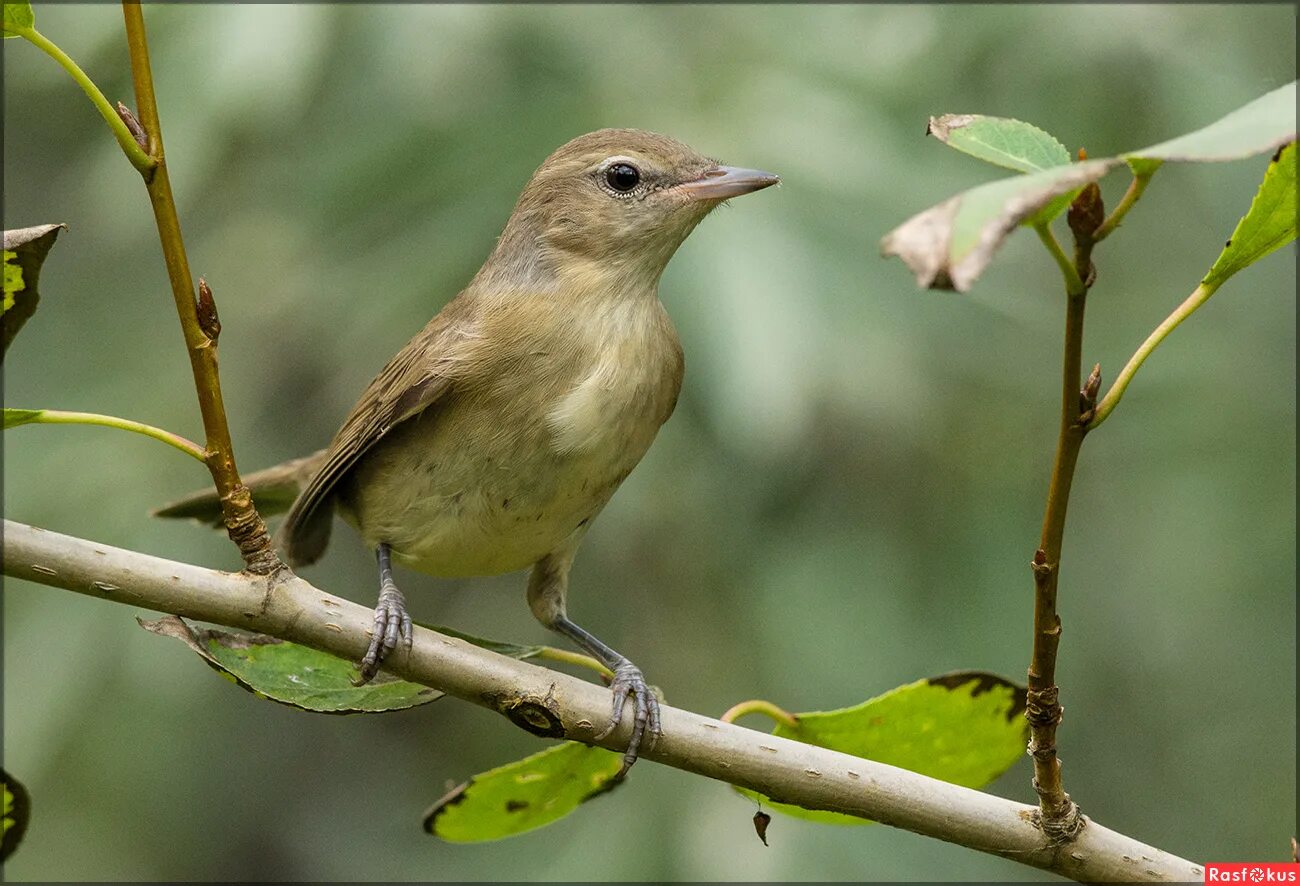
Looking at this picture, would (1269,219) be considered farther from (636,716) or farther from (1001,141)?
(636,716)

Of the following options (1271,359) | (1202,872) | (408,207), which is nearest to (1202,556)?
(1271,359)

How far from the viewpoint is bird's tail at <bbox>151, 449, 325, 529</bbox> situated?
3676 millimetres

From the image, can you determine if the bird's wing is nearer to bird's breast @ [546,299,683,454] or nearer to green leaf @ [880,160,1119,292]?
bird's breast @ [546,299,683,454]

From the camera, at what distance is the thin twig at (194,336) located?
5.47 feet

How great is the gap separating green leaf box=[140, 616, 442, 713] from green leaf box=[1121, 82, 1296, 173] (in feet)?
4.38

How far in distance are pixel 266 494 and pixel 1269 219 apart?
3126 millimetres

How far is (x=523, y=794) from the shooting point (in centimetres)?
235

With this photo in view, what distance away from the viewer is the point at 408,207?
5.25 meters

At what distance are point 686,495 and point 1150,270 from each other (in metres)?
2.39

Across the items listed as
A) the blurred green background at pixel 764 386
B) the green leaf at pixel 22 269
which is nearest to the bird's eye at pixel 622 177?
the blurred green background at pixel 764 386

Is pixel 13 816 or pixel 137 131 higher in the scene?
pixel 137 131

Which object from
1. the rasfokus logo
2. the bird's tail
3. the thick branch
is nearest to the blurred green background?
the bird's tail

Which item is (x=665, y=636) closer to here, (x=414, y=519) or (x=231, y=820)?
(x=414, y=519)

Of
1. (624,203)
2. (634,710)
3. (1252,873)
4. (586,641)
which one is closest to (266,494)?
(586,641)
